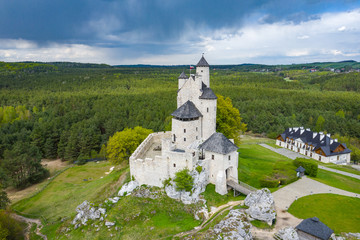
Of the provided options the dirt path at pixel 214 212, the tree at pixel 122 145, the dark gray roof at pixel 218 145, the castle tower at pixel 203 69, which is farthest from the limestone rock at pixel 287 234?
the tree at pixel 122 145

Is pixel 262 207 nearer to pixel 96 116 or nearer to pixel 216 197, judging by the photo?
pixel 216 197

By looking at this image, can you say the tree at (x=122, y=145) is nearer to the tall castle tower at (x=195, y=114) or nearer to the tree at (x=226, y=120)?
the tall castle tower at (x=195, y=114)

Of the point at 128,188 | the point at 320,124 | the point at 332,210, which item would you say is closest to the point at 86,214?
the point at 128,188

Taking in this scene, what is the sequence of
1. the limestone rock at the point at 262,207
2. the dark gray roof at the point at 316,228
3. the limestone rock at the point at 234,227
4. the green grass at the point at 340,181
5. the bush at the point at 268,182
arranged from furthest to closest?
the green grass at the point at 340,181 < the bush at the point at 268,182 < the limestone rock at the point at 262,207 < the limestone rock at the point at 234,227 < the dark gray roof at the point at 316,228

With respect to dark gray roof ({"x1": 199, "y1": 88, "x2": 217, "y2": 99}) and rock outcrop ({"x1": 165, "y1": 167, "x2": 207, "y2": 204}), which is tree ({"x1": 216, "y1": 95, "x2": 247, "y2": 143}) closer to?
dark gray roof ({"x1": 199, "y1": 88, "x2": 217, "y2": 99})

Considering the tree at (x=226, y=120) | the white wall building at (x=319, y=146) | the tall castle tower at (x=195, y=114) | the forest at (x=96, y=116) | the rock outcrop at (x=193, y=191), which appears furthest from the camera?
the forest at (x=96, y=116)

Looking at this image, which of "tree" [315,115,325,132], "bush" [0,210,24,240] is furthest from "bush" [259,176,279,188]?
"tree" [315,115,325,132]

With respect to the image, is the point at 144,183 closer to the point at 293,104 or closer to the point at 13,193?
the point at 13,193
